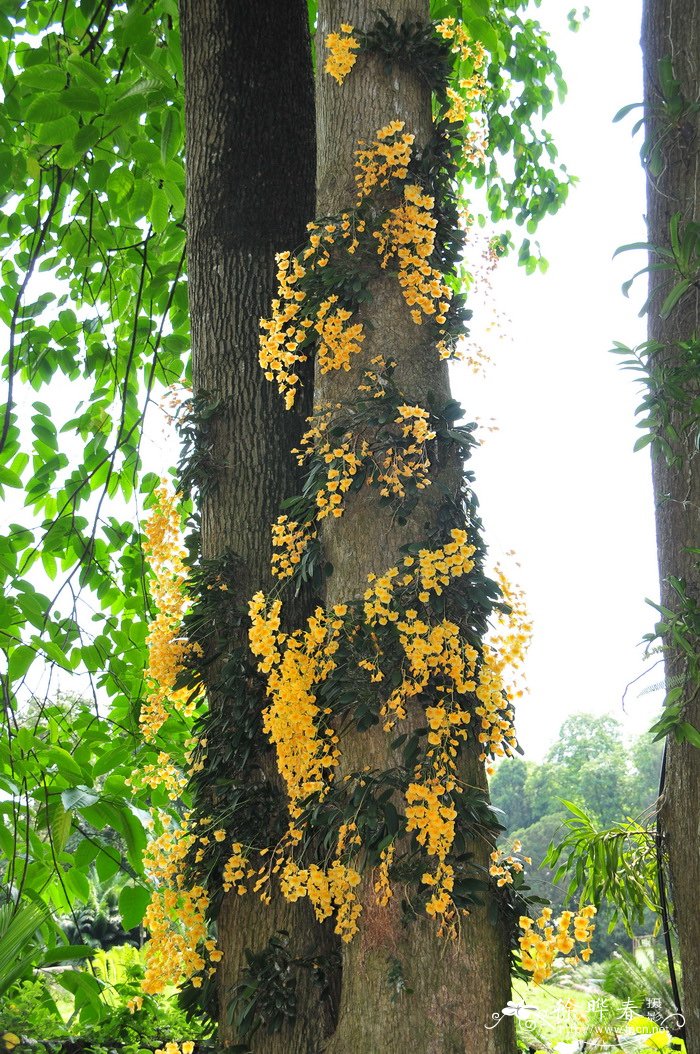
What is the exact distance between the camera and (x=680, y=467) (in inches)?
71.1

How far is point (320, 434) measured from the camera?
6.53 feet

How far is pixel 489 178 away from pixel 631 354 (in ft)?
11.8

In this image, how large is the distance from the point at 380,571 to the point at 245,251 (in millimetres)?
1134

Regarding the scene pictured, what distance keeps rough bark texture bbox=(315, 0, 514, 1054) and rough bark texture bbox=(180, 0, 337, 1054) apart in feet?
1.02

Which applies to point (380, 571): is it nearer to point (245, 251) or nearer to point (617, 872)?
point (245, 251)

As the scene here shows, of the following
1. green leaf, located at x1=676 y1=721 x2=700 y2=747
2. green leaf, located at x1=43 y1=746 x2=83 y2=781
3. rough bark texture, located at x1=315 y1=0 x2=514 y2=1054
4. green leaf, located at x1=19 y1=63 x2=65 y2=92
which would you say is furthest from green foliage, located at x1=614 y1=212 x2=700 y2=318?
green leaf, located at x1=43 y1=746 x2=83 y2=781

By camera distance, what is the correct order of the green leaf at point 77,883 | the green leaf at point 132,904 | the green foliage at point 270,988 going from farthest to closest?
1. the green leaf at point 77,883
2. the green leaf at point 132,904
3. the green foliage at point 270,988

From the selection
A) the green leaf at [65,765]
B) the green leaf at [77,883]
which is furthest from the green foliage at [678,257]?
the green leaf at [77,883]

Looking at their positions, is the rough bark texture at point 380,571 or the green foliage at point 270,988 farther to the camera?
the green foliage at point 270,988

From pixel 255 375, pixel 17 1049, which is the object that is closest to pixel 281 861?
pixel 255 375

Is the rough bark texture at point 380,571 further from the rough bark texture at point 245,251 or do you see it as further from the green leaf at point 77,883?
the green leaf at point 77,883

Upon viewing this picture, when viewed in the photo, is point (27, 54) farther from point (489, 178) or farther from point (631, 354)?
point (489, 178)

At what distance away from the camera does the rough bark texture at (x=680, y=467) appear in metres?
1.66

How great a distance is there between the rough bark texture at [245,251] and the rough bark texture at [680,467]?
2.59 ft
